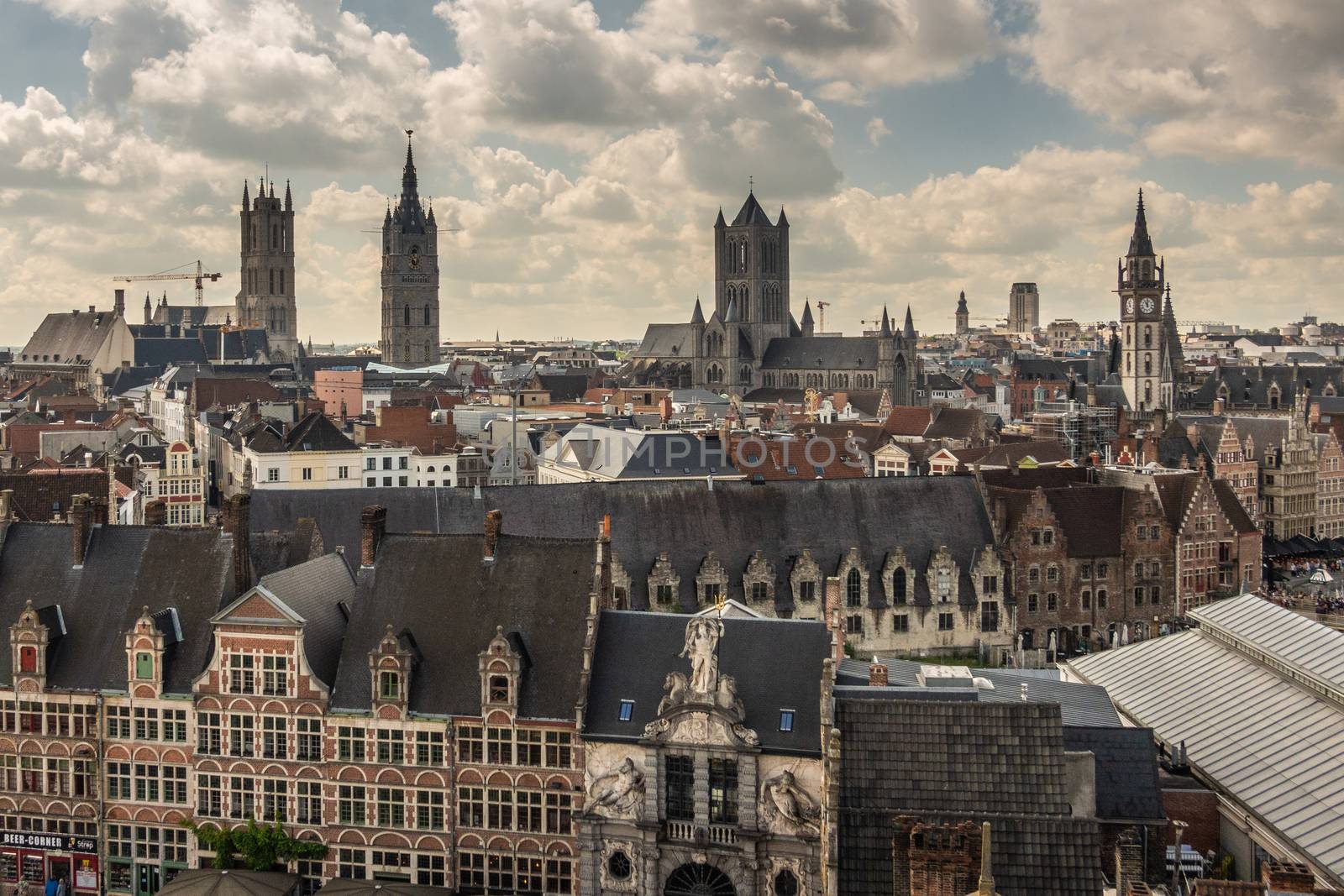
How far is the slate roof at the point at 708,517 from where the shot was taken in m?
73.5

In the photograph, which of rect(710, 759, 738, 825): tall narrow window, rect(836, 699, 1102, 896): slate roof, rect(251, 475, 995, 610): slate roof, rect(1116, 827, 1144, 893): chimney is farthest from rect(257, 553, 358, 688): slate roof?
rect(1116, 827, 1144, 893): chimney

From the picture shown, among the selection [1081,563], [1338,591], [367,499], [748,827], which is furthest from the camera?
[1338,591]

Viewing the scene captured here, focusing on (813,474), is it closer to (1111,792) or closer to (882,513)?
(882,513)

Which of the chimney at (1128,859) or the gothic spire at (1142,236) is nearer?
the chimney at (1128,859)

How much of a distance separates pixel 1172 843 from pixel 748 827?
1204cm

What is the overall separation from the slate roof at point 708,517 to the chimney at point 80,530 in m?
18.0

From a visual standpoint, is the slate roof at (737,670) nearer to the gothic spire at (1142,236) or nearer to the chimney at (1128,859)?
the chimney at (1128,859)

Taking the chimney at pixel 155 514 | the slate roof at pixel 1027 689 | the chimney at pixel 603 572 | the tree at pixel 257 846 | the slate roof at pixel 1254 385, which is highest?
the slate roof at pixel 1254 385

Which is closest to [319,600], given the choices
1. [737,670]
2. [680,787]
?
[680,787]

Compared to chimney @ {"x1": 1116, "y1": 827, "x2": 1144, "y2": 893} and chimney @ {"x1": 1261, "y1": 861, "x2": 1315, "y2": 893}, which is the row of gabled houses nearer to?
chimney @ {"x1": 1116, "y1": 827, "x2": 1144, "y2": 893}

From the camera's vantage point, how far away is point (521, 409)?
558 feet

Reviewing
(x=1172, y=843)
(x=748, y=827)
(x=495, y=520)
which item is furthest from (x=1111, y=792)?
(x=495, y=520)

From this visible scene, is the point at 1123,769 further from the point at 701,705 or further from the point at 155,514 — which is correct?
the point at 155,514

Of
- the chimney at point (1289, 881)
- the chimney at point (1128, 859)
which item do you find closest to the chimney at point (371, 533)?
the chimney at point (1128, 859)
